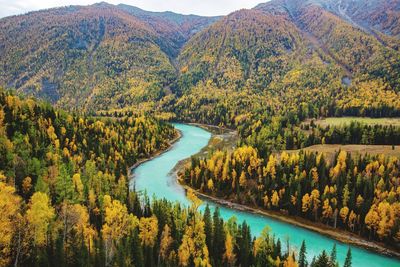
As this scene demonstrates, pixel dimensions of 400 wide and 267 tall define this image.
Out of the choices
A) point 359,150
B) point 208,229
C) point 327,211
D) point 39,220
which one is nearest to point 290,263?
point 208,229

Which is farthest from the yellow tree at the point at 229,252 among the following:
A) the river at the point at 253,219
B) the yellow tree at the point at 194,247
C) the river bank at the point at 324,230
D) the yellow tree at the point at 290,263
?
the river bank at the point at 324,230

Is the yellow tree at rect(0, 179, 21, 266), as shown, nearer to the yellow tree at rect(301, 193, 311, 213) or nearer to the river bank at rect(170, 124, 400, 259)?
the river bank at rect(170, 124, 400, 259)

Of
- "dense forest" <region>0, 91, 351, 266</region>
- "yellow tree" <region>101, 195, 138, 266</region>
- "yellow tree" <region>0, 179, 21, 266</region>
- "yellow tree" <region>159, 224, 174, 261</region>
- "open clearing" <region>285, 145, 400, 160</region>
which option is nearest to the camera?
"yellow tree" <region>0, 179, 21, 266</region>

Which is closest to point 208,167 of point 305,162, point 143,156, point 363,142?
point 305,162

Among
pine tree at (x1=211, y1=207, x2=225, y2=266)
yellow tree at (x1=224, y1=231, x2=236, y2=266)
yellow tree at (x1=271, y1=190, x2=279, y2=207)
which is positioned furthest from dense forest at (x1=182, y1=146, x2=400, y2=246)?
yellow tree at (x1=224, y1=231, x2=236, y2=266)

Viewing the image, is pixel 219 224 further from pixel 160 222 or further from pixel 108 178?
pixel 108 178

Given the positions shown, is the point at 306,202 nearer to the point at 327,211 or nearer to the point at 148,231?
the point at 327,211

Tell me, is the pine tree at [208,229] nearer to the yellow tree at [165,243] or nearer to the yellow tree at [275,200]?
the yellow tree at [165,243]
